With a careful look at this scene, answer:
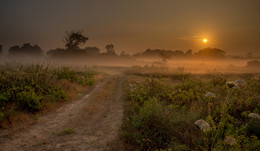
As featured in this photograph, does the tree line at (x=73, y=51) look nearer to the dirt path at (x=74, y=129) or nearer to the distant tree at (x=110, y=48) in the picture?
the distant tree at (x=110, y=48)

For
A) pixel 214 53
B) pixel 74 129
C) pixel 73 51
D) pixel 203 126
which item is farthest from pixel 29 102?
pixel 214 53

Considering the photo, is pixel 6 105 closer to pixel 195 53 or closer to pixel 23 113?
pixel 23 113

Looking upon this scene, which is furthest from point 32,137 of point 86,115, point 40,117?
point 86,115

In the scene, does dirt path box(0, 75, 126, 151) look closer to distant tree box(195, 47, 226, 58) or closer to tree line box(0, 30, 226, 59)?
tree line box(0, 30, 226, 59)

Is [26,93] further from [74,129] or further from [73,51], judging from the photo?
[73,51]

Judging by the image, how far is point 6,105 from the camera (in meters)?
6.46

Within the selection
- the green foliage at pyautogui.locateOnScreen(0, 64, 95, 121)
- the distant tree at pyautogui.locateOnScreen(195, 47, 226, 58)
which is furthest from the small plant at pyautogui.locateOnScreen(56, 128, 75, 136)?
the distant tree at pyautogui.locateOnScreen(195, 47, 226, 58)

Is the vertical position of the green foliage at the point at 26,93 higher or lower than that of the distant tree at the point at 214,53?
lower

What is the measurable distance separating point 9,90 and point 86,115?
4.00m

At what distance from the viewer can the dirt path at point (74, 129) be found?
432 cm

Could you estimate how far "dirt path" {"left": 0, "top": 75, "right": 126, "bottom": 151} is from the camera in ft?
14.2

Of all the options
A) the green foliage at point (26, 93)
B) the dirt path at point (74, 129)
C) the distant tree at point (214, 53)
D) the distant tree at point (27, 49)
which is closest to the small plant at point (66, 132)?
the dirt path at point (74, 129)

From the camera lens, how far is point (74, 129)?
545cm

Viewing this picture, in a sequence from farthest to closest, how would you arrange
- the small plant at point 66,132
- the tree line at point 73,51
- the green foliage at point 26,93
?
the tree line at point 73,51
the green foliage at point 26,93
the small plant at point 66,132
